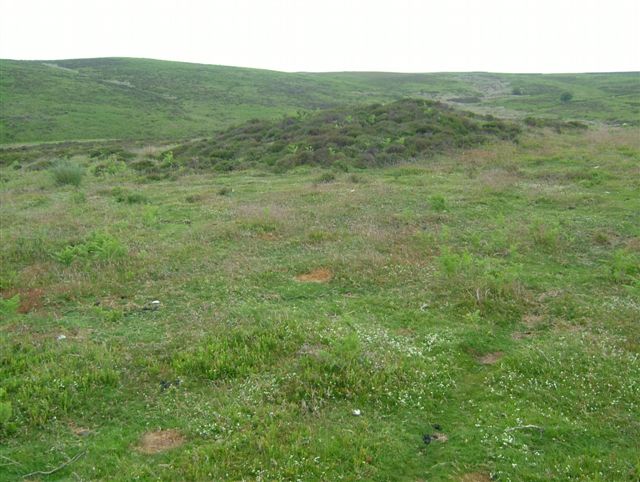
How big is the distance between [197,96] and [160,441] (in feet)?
296

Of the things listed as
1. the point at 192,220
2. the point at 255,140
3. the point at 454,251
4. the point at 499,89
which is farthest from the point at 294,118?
the point at 499,89

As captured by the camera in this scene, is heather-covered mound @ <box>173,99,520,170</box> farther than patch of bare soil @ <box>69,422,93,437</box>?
Yes

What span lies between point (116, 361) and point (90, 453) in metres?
2.08

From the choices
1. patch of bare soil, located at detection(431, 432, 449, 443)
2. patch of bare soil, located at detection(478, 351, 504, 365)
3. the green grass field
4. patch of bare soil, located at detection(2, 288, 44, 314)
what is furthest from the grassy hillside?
patch of bare soil, located at detection(431, 432, 449, 443)

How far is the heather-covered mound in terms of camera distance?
99.3 ft

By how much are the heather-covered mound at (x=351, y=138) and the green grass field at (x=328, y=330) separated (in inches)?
227

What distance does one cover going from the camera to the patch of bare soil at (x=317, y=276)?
11856mm

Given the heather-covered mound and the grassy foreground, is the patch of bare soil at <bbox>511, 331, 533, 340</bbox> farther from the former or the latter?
the heather-covered mound

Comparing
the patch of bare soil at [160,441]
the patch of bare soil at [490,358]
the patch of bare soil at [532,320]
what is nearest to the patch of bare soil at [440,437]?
the patch of bare soil at [490,358]

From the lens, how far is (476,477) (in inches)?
225

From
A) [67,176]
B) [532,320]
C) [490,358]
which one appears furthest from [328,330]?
[67,176]

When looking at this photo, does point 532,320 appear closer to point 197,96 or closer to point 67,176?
point 67,176

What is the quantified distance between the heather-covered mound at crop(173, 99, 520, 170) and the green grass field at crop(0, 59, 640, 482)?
227 inches

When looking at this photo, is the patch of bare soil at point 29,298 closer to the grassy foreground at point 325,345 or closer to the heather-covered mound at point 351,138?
the grassy foreground at point 325,345
